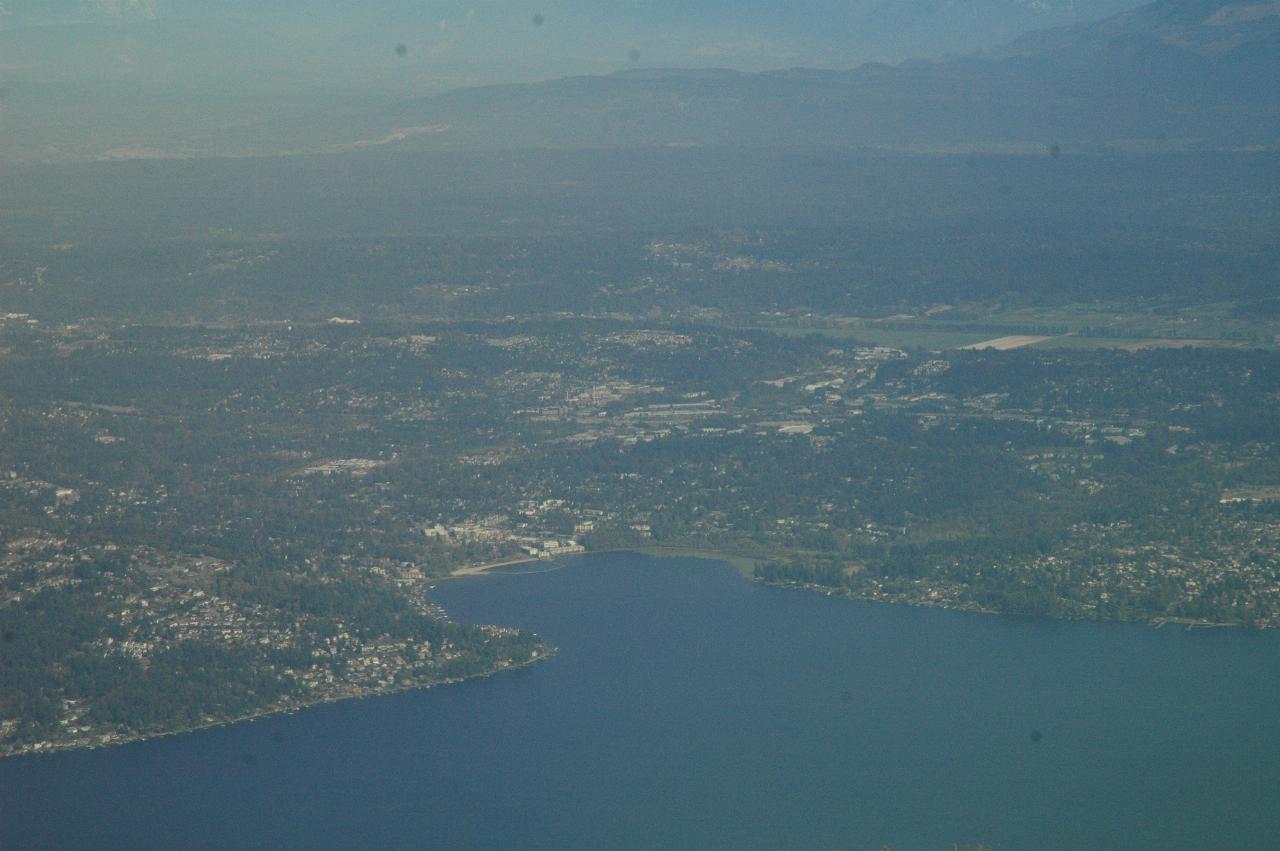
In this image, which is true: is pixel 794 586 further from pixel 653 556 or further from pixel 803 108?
pixel 803 108

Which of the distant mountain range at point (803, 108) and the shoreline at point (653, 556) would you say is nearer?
the shoreline at point (653, 556)

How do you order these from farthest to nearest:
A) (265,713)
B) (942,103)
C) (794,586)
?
(942,103) → (794,586) → (265,713)

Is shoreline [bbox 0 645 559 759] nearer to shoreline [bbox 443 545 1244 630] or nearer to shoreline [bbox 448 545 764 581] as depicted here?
shoreline [bbox 448 545 764 581]

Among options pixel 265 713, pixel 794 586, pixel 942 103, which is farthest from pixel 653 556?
pixel 942 103

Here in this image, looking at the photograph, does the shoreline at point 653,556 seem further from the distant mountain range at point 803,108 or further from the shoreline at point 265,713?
the distant mountain range at point 803,108

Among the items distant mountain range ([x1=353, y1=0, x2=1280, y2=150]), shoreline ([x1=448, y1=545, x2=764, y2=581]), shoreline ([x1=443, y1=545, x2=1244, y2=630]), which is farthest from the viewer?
distant mountain range ([x1=353, y1=0, x2=1280, y2=150])

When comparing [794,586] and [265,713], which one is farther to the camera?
[794,586]

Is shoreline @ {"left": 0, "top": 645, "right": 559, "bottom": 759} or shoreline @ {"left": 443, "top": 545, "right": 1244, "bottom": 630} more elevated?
shoreline @ {"left": 0, "top": 645, "right": 559, "bottom": 759}

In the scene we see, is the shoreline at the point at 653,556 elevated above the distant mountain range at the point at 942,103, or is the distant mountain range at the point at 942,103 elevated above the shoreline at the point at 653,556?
the distant mountain range at the point at 942,103

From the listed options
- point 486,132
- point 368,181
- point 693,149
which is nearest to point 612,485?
point 368,181

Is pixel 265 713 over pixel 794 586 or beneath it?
over

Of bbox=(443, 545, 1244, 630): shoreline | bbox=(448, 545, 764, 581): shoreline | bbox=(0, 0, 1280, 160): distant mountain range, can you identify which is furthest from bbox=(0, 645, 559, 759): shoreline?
bbox=(0, 0, 1280, 160): distant mountain range

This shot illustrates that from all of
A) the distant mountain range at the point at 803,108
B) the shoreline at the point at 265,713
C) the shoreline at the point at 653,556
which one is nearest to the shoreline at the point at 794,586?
the shoreline at the point at 653,556
